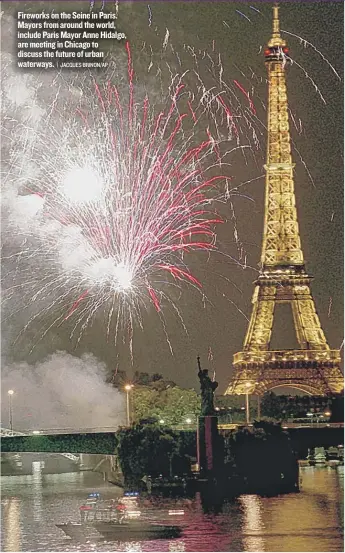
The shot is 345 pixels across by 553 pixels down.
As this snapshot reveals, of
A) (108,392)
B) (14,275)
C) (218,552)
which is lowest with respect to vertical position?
(218,552)

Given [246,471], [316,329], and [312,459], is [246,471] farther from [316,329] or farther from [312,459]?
[316,329]

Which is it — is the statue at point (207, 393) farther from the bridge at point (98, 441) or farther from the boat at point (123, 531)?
the boat at point (123, 531)

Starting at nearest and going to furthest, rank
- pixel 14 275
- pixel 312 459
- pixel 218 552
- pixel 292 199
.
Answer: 1. pixel 218 552
2. pixel 14 275
3. pixel 312 459
4. pixel 292 199

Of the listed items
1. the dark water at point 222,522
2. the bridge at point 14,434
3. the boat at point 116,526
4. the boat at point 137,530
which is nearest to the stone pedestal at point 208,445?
the dark water at point 222,522

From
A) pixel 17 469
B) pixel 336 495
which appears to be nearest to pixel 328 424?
pixel 336 495

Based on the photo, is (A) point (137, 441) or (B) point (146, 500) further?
(A) point (137, 441)

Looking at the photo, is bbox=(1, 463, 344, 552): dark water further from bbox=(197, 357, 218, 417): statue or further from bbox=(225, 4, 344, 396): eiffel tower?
bbox=(225, 4, 344, 396): eiffel tower
